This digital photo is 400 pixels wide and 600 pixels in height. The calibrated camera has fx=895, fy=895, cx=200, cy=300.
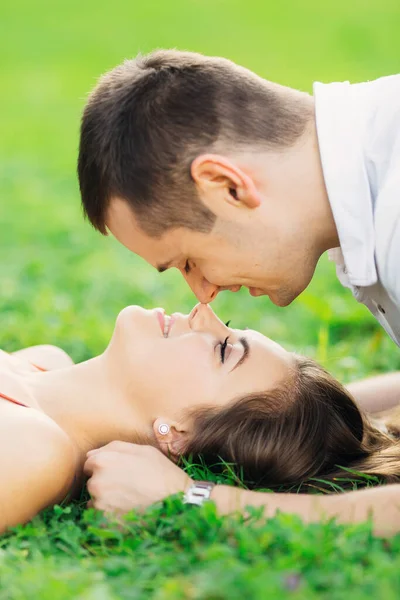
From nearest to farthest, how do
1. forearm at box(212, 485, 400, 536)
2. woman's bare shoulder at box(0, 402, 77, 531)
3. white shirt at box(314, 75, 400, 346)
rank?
forearm at box(212, 485, 400, 536), woman's bare shoulder at box(0, 402, 77, 531), white shirt at box(314, 75, 400, 346)

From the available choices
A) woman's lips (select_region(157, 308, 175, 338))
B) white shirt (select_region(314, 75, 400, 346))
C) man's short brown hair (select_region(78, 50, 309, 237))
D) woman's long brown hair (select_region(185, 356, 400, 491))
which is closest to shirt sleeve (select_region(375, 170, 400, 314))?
white shirt (select_region(314, 75, 400, 346))

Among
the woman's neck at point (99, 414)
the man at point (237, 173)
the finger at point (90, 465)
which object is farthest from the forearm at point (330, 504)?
the woman's neck at point (99, 414)

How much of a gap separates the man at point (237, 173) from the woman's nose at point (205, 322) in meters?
0.22

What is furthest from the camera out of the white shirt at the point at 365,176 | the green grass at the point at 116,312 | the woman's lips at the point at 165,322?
the woman's lips at the point at 165,322

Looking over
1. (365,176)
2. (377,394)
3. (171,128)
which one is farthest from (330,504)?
(171,128)

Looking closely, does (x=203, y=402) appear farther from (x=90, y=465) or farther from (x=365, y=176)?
(x=365, y=176)

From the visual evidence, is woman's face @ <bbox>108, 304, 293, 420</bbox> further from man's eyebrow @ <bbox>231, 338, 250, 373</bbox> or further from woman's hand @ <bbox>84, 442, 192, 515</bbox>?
woman's hand @ <bbox>84, 442, 192, 515</bbox>

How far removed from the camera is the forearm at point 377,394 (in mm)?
5109

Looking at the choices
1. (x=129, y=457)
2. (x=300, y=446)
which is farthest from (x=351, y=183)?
(x=129, y=457)

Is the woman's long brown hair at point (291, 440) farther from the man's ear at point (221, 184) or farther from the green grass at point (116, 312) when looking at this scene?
the man's ear at point (221, 184)

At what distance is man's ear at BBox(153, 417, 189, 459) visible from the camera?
418 cm

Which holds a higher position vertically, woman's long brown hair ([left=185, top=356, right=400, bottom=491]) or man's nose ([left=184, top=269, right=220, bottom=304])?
man's nose ([left=184, top=269, right=220, bottom=304])

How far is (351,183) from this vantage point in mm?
4016

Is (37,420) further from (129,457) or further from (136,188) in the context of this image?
(136,188)
